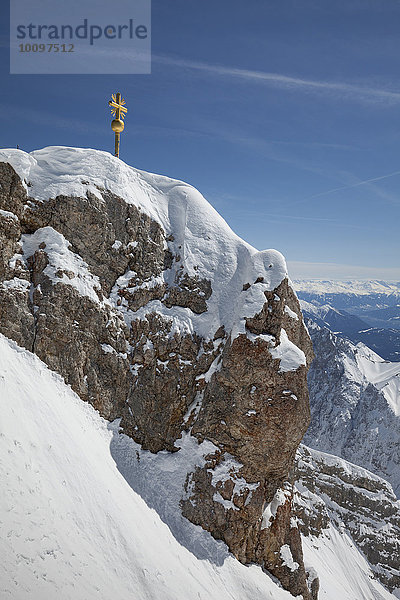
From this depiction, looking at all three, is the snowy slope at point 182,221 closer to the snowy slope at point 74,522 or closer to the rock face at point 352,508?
the snowy slope at point 74,522

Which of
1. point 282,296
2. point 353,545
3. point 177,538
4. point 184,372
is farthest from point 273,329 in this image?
point 353,545

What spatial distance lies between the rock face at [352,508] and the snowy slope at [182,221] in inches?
2478

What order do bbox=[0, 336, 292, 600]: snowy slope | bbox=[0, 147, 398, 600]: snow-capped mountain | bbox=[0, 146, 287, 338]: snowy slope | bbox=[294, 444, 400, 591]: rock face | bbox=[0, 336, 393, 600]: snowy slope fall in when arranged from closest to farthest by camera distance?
bbox=[0, 336, 292, 600]: snowy slope → bbox=[0, 336, 393, 600]: snowy slope → bbox=[0, 147, 398, 600]: snow-capped mountain → bbox=[0, 146, 287, 338]: snowy slope → bbox=[294, 444, 400, 591]: rock face

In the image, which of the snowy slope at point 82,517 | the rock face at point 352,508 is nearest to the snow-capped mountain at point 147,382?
the snowy slope at point 82,517

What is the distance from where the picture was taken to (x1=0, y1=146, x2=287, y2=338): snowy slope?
32438 mm

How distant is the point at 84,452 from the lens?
23.7 meters

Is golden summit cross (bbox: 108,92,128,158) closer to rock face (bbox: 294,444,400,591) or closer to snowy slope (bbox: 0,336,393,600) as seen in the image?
snowy slope (bbox: 0,336,393,600)

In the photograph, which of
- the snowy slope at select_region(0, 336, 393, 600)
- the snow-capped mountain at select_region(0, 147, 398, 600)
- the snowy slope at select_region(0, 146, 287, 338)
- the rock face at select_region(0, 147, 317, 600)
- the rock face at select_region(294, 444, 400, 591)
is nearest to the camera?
the snowy slope at select_region(0, 336, 393, 600)

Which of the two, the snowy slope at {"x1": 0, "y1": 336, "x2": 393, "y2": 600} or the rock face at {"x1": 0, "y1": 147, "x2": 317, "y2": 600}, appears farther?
the rock face at {"x1": 0, "y1": 147, "x2": 317, "y2": 600}

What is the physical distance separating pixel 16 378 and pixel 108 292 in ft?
38.5

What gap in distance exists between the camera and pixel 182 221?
39.3 meters

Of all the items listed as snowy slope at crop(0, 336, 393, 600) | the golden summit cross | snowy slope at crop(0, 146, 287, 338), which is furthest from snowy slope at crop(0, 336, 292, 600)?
the golden summit cross

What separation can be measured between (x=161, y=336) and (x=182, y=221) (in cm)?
1359

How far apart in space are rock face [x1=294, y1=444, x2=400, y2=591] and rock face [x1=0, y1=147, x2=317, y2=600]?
57.0 meters
